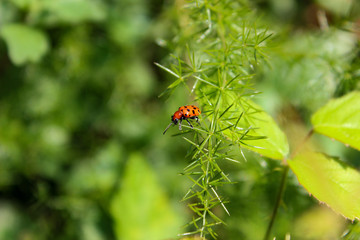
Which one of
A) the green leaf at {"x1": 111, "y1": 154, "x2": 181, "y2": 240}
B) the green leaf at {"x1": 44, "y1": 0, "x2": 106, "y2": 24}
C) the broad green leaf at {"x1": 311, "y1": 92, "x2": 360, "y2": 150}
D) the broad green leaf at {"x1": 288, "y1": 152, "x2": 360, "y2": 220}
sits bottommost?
the green leaf at {"x1": 111, "y1": 154, "x2": 181, "y2": 240}

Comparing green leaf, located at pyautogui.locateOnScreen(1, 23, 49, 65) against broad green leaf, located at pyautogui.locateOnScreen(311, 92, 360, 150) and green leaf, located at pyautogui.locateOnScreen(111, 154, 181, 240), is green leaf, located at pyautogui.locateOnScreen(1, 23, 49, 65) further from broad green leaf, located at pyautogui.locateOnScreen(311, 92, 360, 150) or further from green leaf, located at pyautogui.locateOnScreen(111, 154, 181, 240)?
broad green leaf, located at pyautogui.locateOnScreen(311, 92, 360, 150)

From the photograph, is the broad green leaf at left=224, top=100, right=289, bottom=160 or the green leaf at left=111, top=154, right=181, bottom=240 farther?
the green leaf at left=111, top=154, right=181, bottom=240

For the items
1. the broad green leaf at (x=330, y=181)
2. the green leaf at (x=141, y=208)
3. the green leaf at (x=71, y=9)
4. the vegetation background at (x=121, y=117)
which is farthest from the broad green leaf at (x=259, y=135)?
the green leaf at (x=71, y=9)

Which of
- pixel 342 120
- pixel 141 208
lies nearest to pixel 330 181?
pixel 342 120

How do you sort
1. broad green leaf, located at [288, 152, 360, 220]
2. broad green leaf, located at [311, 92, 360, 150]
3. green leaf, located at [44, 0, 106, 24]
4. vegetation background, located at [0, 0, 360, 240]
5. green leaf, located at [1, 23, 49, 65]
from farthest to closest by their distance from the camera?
green leaf, located at [44, 0, 106, 24], green leaf, located at [1, 23, 49, 65], vegetation background, located at [0, 0, 360, 240], broad green leaf, located at [311, 92, 360, 150], broad green leaf, located at [288, 152, 360, 220]

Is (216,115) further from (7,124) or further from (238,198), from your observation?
(7,124)

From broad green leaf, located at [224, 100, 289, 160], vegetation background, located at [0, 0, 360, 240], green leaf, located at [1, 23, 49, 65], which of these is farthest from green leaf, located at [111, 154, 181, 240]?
broad green leaf, located at [224, 100, 289, 160]

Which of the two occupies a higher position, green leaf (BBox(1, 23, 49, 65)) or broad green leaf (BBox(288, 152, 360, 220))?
green leaf (BBox(1, 23, 49, 65))

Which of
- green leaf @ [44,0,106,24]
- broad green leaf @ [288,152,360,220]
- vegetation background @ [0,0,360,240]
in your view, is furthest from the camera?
green leaf @ [44,0,106,24]

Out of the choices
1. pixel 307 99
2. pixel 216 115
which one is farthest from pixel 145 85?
pixel 216 115
